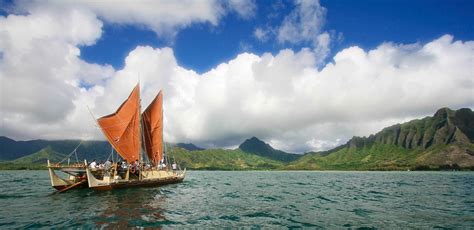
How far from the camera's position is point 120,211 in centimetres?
2958

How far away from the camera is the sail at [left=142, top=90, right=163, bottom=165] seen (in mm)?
73625

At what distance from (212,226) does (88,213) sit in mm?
12755

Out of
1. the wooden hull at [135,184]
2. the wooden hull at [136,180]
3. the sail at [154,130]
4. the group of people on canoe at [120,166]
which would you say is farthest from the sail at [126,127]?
the sail at [154,130]

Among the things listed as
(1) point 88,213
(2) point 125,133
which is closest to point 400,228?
(1) point 88,213

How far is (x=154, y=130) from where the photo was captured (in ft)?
243

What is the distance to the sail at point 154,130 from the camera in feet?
242

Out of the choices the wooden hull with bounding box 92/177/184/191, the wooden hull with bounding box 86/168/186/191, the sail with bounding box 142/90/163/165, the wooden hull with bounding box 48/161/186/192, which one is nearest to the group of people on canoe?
the wooden hull with bounding box 48/161/186/192

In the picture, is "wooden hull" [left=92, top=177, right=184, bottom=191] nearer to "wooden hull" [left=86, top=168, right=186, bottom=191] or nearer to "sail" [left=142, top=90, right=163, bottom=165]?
"wooden hull" [left=86, top=168, right=186, bottom=191]

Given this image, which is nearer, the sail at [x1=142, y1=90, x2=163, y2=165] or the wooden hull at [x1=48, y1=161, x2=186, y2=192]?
the wooden hull at [x1=48, y1=161, x2=186, y2=192]

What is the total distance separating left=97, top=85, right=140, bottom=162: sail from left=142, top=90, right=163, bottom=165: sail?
9.19 m

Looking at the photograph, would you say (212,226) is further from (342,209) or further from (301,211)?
(342,209)

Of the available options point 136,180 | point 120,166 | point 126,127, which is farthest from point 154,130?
point 136,180

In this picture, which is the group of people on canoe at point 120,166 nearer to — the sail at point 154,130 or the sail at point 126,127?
the sail at point 126,127

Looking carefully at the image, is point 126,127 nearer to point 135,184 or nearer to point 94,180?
point 135,184
